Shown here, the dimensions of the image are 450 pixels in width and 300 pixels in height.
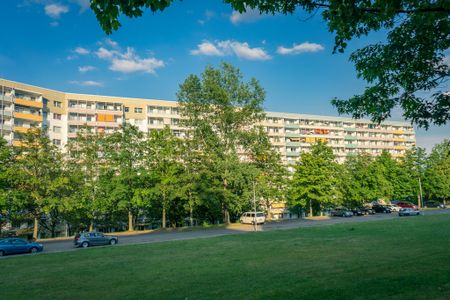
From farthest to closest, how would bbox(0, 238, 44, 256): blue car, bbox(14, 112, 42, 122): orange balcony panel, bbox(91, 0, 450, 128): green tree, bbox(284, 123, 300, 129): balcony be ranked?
bbox(284, 123, 300, 129): balcony, bbox(14, 112, 42, 122): orange balcony panel, bbox(0, 238, 44, 256): blue car, bbox(91, 0, 450, 128): green tree

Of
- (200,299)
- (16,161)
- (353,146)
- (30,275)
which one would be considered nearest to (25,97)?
(16,161)

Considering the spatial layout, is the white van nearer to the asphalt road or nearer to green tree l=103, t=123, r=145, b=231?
the asphalt road

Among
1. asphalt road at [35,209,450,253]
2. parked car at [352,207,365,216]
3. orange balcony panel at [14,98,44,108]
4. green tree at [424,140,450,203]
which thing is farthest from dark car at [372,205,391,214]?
orange balcony panel at [14,98,44,108]

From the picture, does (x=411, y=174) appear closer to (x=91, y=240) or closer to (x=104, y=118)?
(x=91, y=240)

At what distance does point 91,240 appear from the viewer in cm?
3344

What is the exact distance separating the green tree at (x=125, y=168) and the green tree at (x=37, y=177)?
7075 mm

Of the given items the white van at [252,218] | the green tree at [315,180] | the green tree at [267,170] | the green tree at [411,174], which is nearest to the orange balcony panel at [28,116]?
the green tree at [267,170]

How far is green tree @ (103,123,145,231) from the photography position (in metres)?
50.4

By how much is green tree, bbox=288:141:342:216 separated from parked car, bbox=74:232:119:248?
40.3 metres

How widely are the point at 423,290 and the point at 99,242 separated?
31.2 m

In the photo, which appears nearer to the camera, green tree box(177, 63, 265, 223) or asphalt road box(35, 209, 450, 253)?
asphalt road box(35, 209, 450, 253)

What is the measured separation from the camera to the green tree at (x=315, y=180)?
212ft

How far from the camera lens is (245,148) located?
174ft

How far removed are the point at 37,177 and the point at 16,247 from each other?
68.1 ft
